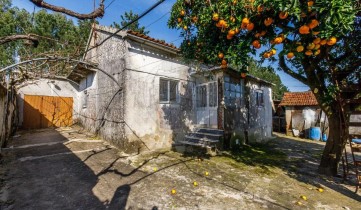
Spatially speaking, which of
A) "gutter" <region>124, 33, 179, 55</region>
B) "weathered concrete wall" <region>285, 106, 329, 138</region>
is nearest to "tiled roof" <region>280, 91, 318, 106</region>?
"weathered concrete wall" <region>285, 106, 329, 138</region>

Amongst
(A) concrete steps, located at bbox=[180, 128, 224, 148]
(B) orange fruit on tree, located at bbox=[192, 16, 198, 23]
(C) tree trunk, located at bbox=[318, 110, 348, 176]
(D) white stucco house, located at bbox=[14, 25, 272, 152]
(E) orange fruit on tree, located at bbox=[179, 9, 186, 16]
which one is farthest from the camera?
(A) concrete steps, located at bbox=[180, 128, 224, 148]

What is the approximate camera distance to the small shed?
54.6 ft

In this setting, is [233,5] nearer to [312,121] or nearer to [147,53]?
[147,53]

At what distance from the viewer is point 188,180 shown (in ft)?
17.5

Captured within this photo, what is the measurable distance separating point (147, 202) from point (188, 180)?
1.59 metres

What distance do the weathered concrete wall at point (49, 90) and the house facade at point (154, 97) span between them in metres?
3.76

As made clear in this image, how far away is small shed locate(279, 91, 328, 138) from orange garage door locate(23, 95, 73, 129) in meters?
19.9

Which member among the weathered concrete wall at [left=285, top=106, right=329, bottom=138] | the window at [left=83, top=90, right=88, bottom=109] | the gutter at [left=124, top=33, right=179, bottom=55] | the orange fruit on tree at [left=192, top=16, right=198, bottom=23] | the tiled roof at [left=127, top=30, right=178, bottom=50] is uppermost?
the tiled roof at [left=127, top=30, right=178, bottom=50]

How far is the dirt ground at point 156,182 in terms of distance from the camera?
4.06 m

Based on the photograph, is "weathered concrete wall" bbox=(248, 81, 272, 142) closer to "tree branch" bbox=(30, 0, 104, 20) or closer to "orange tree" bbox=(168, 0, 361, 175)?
"orange tree" bbox=(168, 0, 361, 175)

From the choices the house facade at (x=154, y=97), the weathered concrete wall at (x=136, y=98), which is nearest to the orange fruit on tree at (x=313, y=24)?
the house facade at (x=154, y=97)

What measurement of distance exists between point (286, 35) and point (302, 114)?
1665 centimetres

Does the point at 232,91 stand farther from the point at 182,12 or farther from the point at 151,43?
the point at 182,12

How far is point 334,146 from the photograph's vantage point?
580 cm
